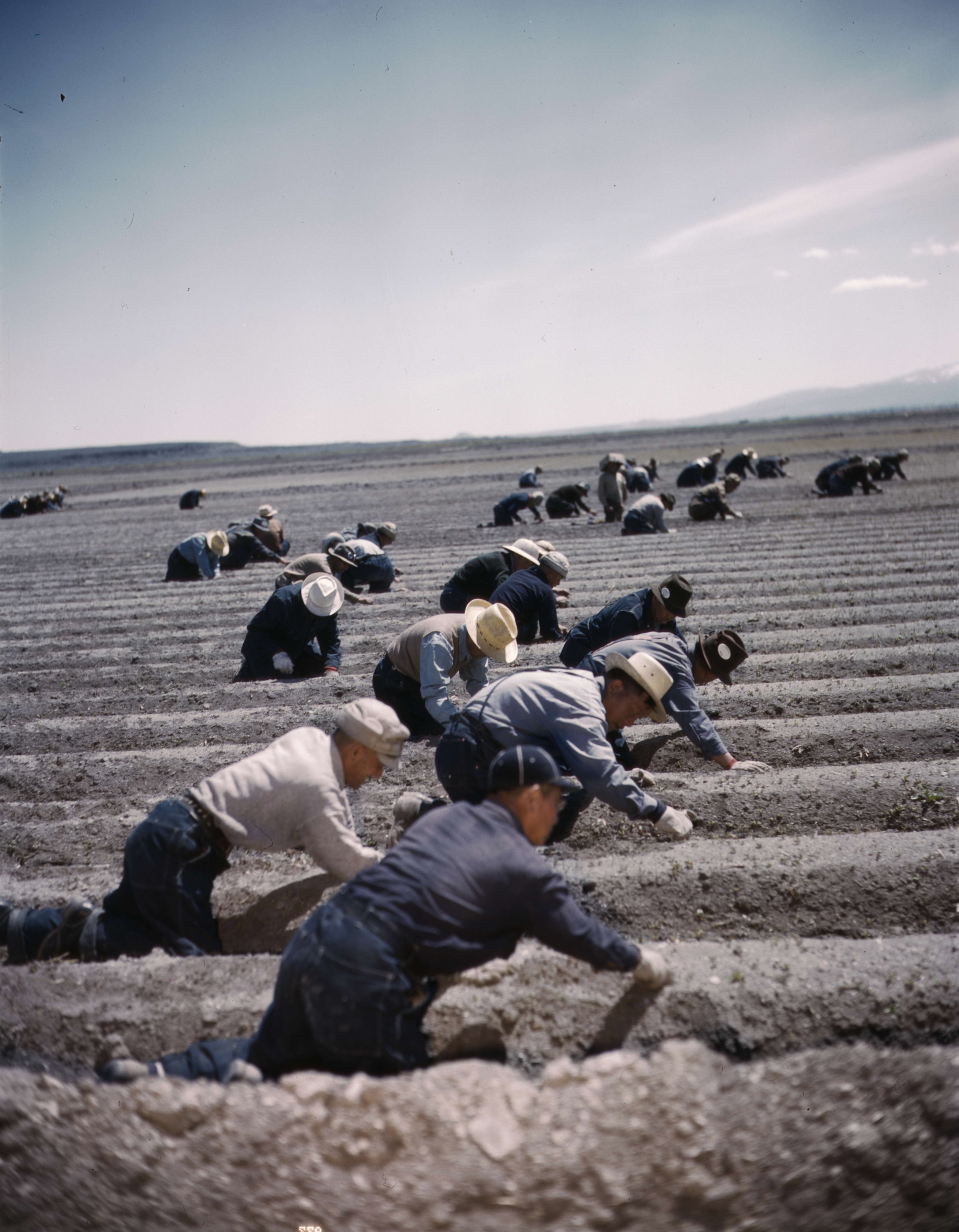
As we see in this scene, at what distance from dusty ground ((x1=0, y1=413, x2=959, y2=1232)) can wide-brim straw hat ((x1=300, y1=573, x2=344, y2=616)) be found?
595mm

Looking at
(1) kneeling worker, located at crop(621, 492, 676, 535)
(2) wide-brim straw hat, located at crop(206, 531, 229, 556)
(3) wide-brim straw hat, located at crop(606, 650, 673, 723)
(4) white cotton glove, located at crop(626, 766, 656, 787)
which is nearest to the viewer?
(3) wide-brim straw hat, located at crop(606, 650, 673, 723)

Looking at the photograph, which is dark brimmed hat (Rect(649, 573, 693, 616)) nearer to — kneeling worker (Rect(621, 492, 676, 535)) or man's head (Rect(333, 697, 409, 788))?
man's head (Rect(333, 697, 409, 788))

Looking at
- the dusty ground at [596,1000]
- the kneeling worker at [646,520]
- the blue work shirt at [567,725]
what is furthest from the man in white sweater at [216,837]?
the kneeling worker at [646,520]

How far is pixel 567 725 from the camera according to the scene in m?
3.20

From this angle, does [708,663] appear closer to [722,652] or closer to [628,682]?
[722,652]

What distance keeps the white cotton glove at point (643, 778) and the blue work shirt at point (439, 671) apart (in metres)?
1.00

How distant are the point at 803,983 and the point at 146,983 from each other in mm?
2215

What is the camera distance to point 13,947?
3.00 m

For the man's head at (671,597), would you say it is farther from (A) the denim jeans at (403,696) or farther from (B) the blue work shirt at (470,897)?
(B) the blue work shirt at (470,897)

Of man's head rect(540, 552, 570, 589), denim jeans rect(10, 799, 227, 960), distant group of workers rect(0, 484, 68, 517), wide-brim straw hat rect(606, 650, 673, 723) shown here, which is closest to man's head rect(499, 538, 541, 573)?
man's head rect(540, 552, 570, 589)

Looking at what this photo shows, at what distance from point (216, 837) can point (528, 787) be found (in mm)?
1254

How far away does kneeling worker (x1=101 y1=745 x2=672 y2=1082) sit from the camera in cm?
210

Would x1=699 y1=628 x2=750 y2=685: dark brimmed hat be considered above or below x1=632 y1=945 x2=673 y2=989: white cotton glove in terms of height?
above

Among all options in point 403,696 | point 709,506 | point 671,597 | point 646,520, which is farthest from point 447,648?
point 709,506
